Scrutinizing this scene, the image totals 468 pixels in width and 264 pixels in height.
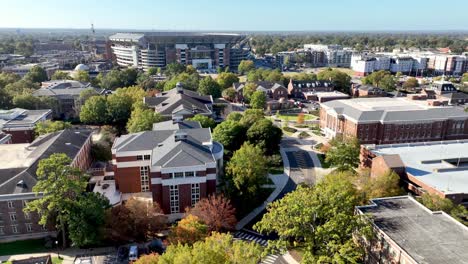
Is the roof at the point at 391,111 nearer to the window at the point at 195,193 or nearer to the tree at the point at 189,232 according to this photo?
the window at the point at 195,193

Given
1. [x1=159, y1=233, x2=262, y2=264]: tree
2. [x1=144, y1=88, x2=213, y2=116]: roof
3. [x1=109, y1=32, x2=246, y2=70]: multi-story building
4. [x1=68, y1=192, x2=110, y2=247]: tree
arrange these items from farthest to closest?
[x1=109, y1=32, x2=246, y2=70]: multi-story building < [x1=144, y1=88, x2=213, y2=116]: roof < [x1=68, y1=192, x2=110, y2=247]: tree < [x1=159, y1=233, x2=262, y2=264]: tree

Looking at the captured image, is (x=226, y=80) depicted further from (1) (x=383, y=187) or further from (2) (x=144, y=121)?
(1) (x=383, y=187)

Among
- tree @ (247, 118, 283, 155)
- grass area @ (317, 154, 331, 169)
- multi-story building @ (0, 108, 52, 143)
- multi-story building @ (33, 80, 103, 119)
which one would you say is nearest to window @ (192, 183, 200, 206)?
tree @ (247, 118, 283, 155)

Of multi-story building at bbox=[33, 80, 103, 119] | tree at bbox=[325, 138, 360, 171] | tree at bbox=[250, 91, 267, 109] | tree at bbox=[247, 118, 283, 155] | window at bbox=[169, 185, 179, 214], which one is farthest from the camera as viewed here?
tree at bbox=[250, 91, 267, 109]

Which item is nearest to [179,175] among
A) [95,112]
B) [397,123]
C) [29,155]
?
[29,155]

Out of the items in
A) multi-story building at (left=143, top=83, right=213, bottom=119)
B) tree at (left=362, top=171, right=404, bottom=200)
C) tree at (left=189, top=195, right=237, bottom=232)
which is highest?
multi-story building at (left=143, top=83, right=213, bottom=119)

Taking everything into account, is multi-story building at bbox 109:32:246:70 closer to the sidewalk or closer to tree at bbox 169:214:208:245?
the sidewalk
